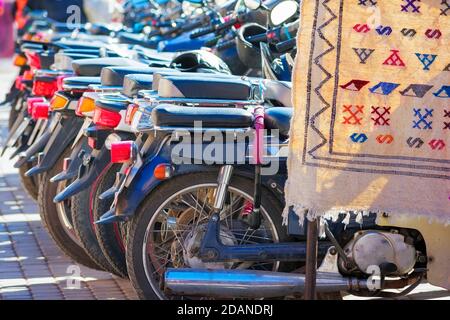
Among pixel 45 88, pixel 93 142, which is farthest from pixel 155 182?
pixel 45 88

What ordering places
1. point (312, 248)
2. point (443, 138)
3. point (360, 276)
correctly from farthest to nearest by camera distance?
point (360, 276)
point (443, 138)
point (312, 248)

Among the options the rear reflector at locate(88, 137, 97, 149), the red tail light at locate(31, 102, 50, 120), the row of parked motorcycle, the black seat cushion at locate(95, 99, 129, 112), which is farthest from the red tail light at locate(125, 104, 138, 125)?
the red tail light at locate(31, 102, 50, 120)

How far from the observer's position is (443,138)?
5.91 m

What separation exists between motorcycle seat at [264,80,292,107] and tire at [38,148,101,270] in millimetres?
1812

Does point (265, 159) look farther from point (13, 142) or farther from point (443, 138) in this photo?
point (13, 142)

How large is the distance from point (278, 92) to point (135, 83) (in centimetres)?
92

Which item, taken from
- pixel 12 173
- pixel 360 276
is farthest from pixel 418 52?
pixel 12 173

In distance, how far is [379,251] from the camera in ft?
20.9

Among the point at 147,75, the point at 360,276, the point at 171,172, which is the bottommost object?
the point at 360,276

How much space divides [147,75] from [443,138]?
2.23 meters

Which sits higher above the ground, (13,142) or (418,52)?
(418,52)

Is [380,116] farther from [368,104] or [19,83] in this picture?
[19,83]

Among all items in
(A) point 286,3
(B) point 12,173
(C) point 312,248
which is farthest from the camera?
(B) point 12,173

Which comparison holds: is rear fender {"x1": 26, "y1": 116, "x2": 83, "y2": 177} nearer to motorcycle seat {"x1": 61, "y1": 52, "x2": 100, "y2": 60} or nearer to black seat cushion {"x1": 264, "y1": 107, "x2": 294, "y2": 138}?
motorcycle seat {"x1": 61, "y1": 52, "x2": 100, "y2": 60}
